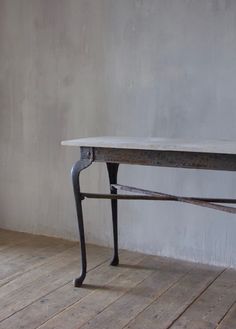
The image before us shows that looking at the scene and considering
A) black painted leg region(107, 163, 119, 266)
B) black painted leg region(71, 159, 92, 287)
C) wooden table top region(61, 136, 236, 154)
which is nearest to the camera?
wooden table top region(61, 136, 236, 154)

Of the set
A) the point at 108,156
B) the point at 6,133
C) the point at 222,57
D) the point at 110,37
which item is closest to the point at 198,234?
the point at 108,156

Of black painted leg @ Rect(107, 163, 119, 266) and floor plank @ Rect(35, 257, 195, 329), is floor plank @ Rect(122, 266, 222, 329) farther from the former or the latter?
black painted leg @ Rect(107, 163, 119, 266)

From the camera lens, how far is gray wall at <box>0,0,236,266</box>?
286 cm

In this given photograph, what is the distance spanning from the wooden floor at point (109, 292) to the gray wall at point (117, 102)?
0.82ft

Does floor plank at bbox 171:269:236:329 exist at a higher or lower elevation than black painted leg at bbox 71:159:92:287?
lower

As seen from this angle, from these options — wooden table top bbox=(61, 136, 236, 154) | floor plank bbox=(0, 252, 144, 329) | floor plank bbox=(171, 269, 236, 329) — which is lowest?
floor plank bbox=(171, 269, 236, 329)

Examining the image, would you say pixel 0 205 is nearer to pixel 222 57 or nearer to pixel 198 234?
pixel 198 234

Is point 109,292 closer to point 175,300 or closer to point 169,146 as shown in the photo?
point 175,300

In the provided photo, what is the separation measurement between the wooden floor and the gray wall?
251 mm

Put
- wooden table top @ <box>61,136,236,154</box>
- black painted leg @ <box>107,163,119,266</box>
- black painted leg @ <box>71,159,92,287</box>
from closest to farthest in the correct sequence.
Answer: wooden table top @ <box>61,136,236,154</box> → black painted leg @ <box>71,159,92,287</box> → black painted leg @ <box>107,163,119,266</box>

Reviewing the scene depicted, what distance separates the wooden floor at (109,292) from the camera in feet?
7.09

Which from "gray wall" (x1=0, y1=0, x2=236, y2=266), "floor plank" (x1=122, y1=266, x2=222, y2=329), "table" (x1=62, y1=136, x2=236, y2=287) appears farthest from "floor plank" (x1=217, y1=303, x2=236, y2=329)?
"gray wall" (x1=0, y1=0, x2=236, y2=266)

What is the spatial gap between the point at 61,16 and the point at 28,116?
2.54ft

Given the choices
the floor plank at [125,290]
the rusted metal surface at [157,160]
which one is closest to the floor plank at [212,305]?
the floor plank at [125,290]
